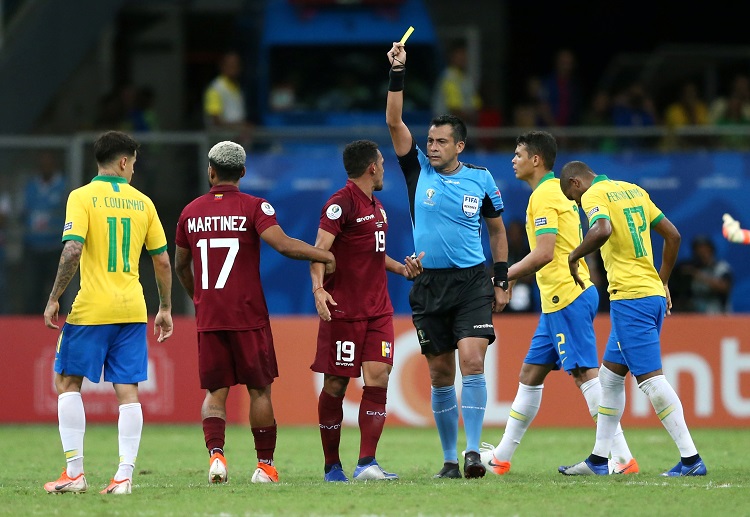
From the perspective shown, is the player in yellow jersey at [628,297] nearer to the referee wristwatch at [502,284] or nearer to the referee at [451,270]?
the referee wristwatch at [502,284]

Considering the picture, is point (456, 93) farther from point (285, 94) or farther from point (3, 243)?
point (3, 243)

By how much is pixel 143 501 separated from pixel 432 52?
13103 millimetres

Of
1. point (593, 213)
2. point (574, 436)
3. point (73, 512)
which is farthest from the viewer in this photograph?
point (574, 436)

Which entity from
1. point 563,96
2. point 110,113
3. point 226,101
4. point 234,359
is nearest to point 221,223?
point 234,359

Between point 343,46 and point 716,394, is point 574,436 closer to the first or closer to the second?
point 716,394

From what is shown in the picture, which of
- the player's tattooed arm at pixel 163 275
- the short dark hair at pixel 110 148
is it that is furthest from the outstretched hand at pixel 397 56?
the player's tattooed arm at pixel 163 275

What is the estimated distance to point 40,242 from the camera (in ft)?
56.0

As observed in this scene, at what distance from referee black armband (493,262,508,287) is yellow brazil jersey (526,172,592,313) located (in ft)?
1.46

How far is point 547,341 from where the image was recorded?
1045 centimetres

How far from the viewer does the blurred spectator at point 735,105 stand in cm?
2072

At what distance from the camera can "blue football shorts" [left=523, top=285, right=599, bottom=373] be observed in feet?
33.7

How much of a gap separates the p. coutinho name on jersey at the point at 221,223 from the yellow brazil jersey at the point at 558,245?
91.6 inches

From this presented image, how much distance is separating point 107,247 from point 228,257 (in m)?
0.87

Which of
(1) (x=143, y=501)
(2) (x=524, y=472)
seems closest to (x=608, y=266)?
(2) (x=524, y=472)
